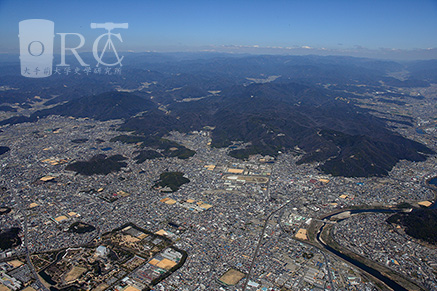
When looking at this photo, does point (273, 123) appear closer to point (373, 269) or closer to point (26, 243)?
point (373, 269)

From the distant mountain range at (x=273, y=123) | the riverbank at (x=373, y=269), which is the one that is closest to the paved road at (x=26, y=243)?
the distant mountain range at (x=273, y=123)

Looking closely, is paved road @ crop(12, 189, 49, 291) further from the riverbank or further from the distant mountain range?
the riverbank

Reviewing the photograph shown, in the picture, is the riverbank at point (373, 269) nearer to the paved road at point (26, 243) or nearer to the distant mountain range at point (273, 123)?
the distant mountain range at point (273, 123)

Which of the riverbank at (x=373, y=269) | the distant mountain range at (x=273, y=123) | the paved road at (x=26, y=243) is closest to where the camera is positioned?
the paved road at (x=26, y=243)

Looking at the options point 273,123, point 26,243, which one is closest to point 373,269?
point 26,243

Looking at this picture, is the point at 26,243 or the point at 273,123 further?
the point at 273,123

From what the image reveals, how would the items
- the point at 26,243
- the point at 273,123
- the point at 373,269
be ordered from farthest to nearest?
the point at 273,123 → the point at 26,243 → the point at 373,269

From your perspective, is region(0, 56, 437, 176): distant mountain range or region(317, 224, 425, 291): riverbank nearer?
region(317, 224, 425, 291): riverbank

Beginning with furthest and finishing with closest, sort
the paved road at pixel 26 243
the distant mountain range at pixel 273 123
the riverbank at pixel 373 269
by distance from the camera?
the distant mountain range at pixel 273 123
the riverbank at pixel 373 269
the paved road at pixel 26 243

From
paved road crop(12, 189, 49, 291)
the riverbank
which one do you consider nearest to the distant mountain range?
paved road crop(12, 189, 49, 291)

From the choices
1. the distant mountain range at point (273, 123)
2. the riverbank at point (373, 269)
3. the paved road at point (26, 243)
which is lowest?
the paved road at point (26, 243)

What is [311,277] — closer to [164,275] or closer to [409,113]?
[164,275]
